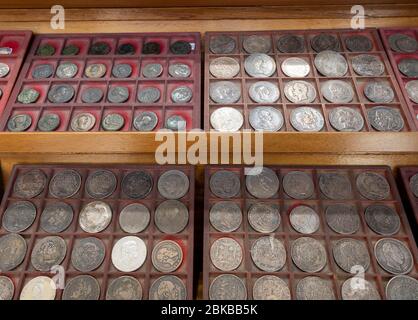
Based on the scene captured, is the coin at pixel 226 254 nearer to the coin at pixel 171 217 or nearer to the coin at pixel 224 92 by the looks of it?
the coin at pixel 171 217

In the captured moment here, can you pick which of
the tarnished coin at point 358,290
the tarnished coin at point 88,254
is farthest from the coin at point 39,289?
the tarnished coin at point 358,290

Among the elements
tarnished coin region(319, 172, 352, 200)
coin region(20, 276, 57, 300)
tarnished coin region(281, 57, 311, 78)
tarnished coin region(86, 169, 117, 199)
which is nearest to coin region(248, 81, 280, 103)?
tarnished coin region(281, 57, 311, 78)

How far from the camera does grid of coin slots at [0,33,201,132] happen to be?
1513 mm

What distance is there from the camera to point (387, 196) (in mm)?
1458

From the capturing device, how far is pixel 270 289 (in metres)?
1.27

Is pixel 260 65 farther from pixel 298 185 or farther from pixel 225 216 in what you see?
pixel 225 216

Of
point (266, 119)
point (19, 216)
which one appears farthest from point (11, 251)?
point (266, 119)

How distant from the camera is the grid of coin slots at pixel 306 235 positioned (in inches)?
50.1

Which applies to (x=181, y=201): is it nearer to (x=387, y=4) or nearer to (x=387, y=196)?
(x=387, y=196)

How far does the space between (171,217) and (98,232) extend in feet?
1.03

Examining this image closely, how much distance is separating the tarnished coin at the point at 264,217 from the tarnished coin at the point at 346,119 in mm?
458

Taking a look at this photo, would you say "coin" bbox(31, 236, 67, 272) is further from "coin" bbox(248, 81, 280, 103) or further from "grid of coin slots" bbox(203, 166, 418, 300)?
"coin" bbox(248, 81, 280, 103)

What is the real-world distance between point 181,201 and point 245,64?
757 mm
